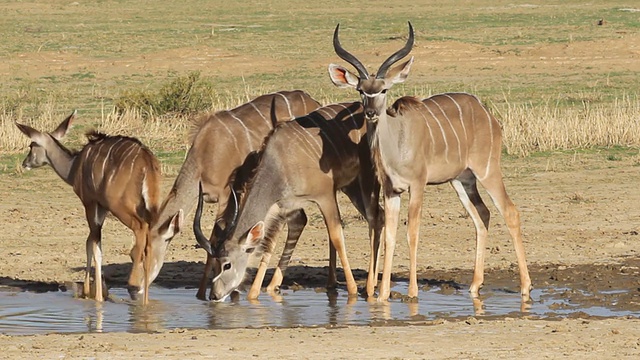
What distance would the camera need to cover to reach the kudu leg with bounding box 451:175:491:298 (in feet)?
37.4

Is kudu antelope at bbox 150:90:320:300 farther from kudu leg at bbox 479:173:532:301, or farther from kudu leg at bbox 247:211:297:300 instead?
kudu leg at bbox 479:173:532:301

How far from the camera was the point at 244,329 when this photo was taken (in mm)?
9297

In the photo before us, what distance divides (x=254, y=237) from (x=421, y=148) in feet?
5.23

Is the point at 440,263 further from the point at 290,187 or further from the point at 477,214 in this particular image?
the point at 290,187

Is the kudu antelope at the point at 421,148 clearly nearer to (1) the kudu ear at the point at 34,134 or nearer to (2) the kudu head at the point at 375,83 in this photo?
(2) the kudu head at the point at 375,83

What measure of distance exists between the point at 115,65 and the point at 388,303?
23.5m

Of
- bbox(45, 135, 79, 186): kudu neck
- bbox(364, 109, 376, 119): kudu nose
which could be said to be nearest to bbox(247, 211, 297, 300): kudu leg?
bbox(364, 109, 376, 119): kudu nose

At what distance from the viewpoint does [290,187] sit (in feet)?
35.8

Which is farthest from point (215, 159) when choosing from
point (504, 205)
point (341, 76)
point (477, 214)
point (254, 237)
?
point (504, 205)

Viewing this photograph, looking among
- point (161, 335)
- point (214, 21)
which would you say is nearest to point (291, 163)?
point (161, 335)

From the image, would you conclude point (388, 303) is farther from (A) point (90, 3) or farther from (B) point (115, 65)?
(A) point (90, 3)

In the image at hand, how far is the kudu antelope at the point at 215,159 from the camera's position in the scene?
11180 millimetres

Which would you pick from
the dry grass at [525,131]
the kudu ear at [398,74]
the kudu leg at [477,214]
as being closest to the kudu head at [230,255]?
the kudu ear at [398,74]

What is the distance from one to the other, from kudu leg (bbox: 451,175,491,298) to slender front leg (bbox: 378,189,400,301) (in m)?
0.91
